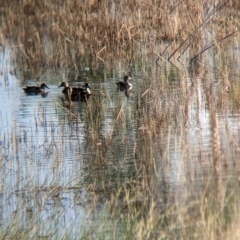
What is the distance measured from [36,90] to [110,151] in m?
3.80

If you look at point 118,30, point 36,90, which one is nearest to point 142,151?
point 36,90

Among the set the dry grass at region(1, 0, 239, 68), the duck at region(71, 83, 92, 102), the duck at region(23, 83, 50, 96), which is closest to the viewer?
the duck at region(71, 83, 92, 102)

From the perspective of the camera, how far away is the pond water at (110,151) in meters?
6.16

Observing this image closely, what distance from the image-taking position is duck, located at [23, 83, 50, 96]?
11414mm

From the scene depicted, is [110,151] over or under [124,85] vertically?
under

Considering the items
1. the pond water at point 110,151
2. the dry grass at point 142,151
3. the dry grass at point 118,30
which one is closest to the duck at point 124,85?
the pond water at point 110,151

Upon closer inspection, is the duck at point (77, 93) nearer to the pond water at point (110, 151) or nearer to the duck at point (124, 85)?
the pond water at point (110, 151)

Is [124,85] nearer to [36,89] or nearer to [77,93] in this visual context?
[77,93]

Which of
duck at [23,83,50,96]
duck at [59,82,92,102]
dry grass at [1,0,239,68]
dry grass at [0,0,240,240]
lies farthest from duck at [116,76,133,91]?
dry grass at [1,0,239,68]

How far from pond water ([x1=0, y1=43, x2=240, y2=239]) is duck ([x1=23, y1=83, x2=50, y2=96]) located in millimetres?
126

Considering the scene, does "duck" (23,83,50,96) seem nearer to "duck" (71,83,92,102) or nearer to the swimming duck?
the swimming duck

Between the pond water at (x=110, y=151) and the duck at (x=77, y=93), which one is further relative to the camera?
the duck at (x=77, y=93)

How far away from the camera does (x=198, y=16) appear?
13.4 metres

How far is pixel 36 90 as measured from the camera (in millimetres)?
11375
